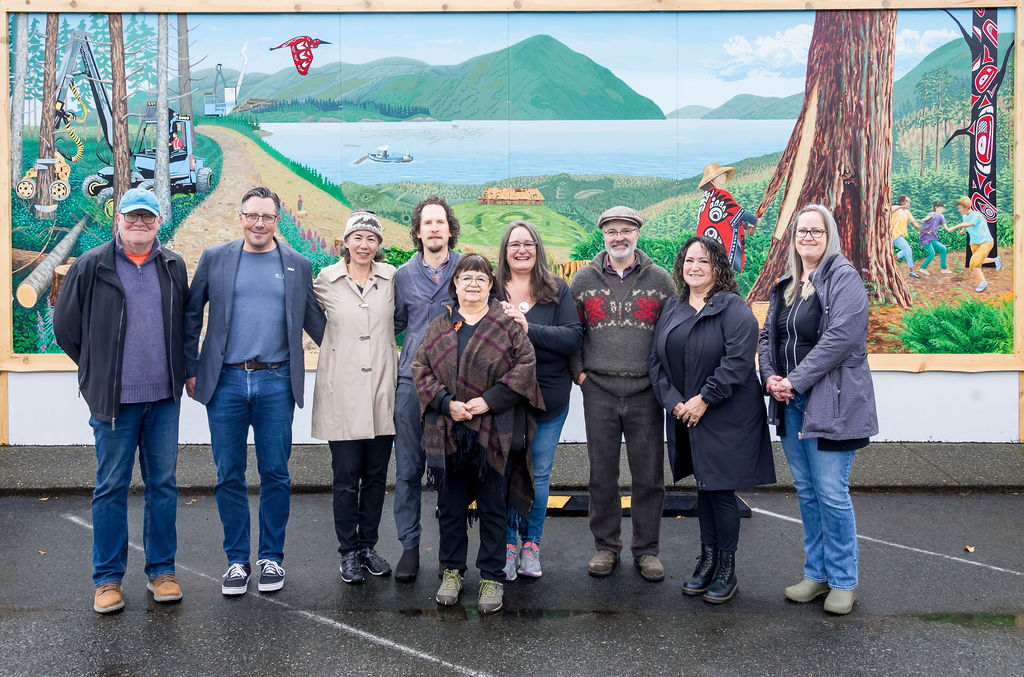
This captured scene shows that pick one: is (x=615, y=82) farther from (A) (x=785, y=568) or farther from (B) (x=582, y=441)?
(A) (x=785, y=568)

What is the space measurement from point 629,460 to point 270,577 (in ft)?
6.77

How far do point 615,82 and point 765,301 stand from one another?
2626 millimetres

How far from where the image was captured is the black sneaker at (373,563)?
15.1ft

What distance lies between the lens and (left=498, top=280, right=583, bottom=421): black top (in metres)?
4.44

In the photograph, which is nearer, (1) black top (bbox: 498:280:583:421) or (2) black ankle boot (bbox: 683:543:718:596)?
(2) black ankle boot (bbox: 683:543:718:596)

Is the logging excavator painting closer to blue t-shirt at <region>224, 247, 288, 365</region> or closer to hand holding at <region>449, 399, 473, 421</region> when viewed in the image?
blue t-shirt at <region>224, 247, 288, 365</region>

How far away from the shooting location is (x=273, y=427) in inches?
172

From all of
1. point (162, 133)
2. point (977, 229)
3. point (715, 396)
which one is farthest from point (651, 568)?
point (162, 133)

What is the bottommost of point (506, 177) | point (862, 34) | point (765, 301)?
point (765, 301)

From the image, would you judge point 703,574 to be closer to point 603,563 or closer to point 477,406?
point 603,563

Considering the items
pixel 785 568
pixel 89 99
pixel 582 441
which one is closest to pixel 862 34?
pixel 582 441

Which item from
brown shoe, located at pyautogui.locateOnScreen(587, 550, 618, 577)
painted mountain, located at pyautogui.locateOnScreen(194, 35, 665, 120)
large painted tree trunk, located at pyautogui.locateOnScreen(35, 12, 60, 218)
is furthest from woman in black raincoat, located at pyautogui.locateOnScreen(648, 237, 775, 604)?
large painted tree trunk, located at pyautogui.locateOnScreen(35, 12, 60, 218)

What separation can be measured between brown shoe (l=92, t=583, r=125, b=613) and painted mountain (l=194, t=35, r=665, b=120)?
543 cm

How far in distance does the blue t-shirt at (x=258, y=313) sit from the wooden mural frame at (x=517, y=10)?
11.6 ft
